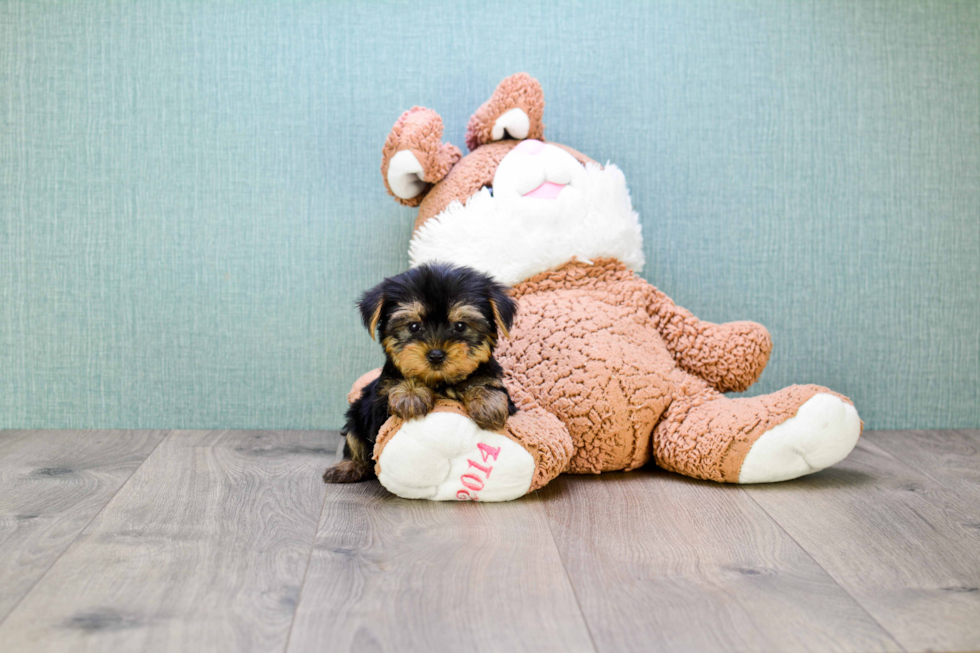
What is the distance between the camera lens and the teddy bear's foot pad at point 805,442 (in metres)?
1.86

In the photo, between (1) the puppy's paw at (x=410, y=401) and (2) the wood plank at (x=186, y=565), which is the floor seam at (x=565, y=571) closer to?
(1) the puppy's paw at (x=410, y=401)

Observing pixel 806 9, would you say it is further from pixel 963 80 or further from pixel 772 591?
pixel 772 591

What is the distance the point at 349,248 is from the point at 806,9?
5.35ft

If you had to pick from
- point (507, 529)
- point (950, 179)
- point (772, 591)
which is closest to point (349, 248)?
point (507, 529)

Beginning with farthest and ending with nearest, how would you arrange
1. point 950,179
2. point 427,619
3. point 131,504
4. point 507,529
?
1. point 950,179
2. point 131,504
3. point 507,529
4. point 427,619

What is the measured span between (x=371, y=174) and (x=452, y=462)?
1078mm

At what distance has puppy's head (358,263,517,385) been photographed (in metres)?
1.65

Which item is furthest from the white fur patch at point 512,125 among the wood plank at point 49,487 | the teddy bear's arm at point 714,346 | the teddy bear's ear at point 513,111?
the wood plank at point 49,487

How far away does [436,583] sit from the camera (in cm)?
137

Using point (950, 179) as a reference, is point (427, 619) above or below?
below

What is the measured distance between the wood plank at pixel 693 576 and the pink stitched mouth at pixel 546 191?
0.77 meters

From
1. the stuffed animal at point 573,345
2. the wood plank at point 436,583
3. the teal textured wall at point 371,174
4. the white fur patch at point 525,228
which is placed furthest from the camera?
the teal textured wall at point 371,174

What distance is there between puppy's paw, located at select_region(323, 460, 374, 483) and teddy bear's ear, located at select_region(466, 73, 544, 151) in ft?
3.24

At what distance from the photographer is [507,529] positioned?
1637 mm
